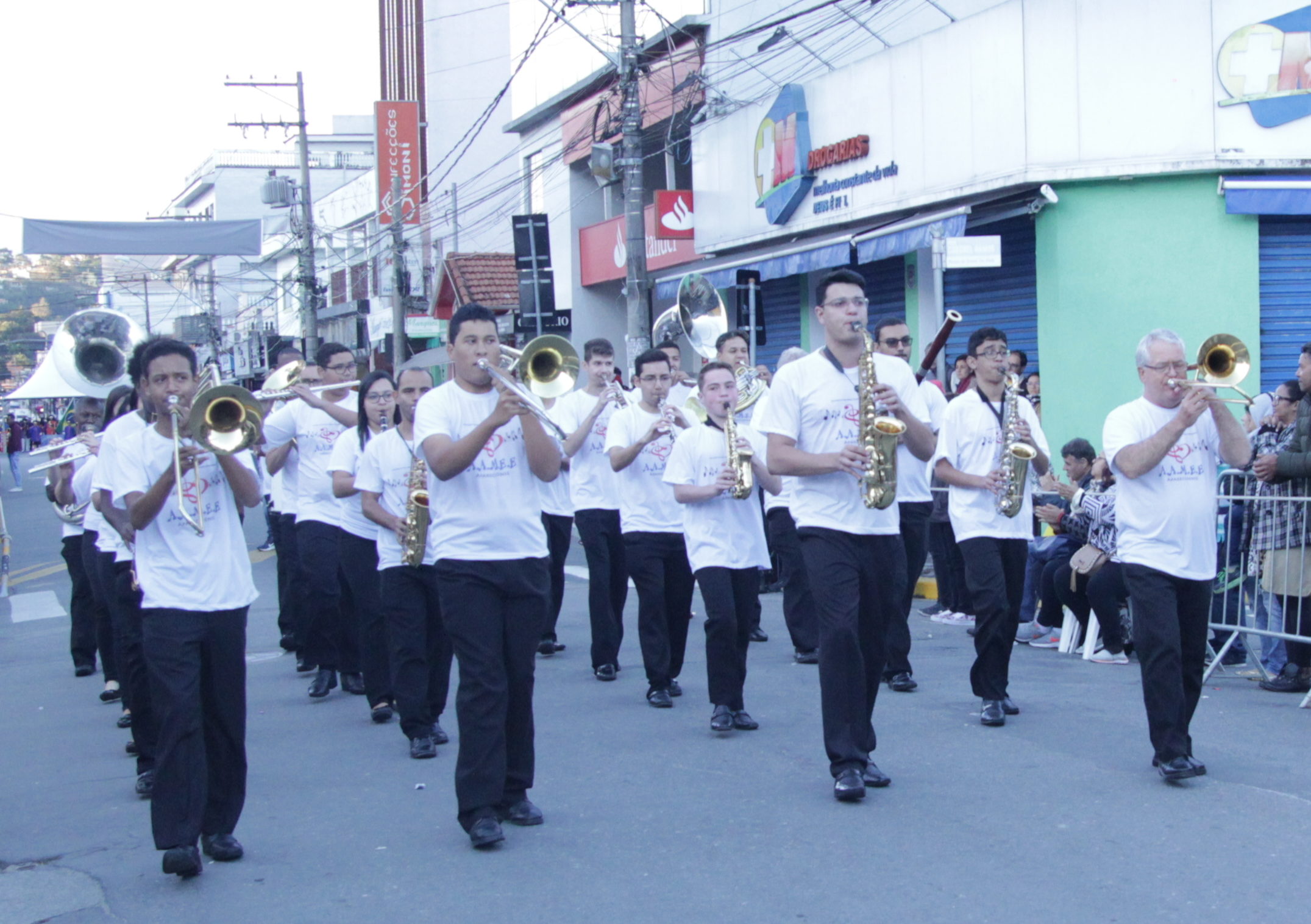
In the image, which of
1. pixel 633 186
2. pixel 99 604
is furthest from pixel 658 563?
pixel 633 186

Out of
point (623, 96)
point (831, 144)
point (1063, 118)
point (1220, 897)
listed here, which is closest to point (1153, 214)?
point (1063, 118)

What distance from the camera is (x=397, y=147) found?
137 ft

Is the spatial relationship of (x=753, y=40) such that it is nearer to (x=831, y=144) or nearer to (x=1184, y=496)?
(x=831, y=144)

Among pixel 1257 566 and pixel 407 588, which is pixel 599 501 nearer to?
pixel 407 588

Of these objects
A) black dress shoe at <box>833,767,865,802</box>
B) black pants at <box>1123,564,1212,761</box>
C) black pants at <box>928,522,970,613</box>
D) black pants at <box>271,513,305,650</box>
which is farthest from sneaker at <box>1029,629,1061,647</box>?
black pants at <box>271,513,305,650</box>

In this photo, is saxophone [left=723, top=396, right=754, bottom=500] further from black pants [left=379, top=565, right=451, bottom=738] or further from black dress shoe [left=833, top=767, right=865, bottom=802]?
black dress shoe [left=833, top=767, right=865, bottom=802]

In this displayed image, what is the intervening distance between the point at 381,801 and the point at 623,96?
14348 mm

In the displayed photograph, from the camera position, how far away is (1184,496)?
596cm

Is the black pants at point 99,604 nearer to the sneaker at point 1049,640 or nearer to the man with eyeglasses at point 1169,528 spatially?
the man with eyeglasses at point 1169,528

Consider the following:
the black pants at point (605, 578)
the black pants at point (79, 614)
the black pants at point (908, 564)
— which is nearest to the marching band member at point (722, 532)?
the black pants at point (908, 564)

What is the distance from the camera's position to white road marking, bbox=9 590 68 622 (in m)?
13.6

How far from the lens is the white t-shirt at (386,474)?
734 cm

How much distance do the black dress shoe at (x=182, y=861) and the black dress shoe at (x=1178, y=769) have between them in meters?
3.90

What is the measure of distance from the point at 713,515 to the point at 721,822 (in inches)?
86.8
